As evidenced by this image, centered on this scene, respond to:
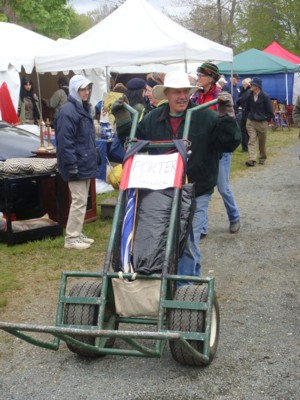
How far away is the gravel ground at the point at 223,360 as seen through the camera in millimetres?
3521

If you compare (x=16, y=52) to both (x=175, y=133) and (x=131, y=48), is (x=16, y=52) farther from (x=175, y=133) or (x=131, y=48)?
(x=175, y=133)

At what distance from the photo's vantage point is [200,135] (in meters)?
4.25

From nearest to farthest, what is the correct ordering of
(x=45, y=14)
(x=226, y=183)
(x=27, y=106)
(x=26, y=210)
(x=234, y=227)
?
1. (x=226, y=183)
2. (x=234, y=227)
3. (x=26, y=210)
4. (x=27, y=106)
5. (x=45, y=14)

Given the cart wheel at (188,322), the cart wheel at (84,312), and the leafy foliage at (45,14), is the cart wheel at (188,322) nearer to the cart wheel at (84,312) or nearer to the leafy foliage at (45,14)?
the cart wheel at (84,312)

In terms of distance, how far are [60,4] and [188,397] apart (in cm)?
3143

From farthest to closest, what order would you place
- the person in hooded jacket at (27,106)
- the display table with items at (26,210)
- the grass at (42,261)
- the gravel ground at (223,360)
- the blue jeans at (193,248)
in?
the person in hooded jacket at (27,106), the display table with items at (26,210), the grass at (42,261), the blue jeans at (193,248), the gravel ground at (223,360)

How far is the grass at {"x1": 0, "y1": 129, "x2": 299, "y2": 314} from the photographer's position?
18.3 ft

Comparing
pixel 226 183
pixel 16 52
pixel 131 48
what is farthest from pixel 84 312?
pixel 16 52

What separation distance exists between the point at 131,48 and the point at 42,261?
204 inches

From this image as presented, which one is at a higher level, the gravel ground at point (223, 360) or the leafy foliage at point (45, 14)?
the leafy foliage at point (45, 14)

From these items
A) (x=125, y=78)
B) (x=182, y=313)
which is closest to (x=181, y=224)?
(x=182, y=313)

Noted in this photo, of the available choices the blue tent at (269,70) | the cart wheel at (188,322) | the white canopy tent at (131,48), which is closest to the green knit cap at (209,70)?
the cart wheel at (188,322)

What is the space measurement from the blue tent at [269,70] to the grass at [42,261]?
15.6 m

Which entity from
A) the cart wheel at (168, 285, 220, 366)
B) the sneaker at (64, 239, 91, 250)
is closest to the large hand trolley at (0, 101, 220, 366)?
the cart wheel at (168, 285, 220, 366)
